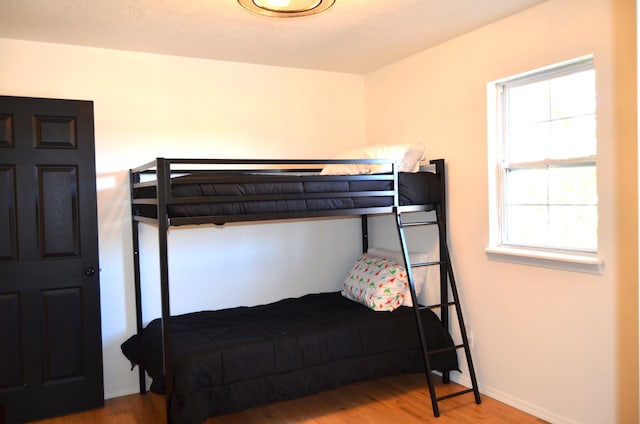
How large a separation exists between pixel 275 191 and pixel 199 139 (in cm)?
123

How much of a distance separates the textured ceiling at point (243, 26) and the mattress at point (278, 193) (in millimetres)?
901

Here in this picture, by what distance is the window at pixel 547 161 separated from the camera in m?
2.81

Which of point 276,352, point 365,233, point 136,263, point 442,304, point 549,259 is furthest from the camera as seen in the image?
point 365,233

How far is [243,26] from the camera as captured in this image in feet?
10.2

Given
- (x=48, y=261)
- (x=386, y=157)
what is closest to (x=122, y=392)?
(x=48, y=261)

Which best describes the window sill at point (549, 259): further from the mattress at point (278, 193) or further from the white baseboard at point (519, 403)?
the white baseboard at point (519, 403)

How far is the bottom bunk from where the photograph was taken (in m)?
2.80

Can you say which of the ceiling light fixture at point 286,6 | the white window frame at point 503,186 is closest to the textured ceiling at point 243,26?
the ceiling light fixture at point 286,6

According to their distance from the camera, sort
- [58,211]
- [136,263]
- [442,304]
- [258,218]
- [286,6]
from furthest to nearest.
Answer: [136,263] < [442,304] < [58,211] < [258,218] < [286,6]

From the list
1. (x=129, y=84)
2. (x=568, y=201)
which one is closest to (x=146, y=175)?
(x=129, y=84)

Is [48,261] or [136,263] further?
[136,263]

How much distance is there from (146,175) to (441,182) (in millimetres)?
2052

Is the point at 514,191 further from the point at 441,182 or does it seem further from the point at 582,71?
the point at 582,71

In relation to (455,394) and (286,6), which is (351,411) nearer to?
(455,394)
